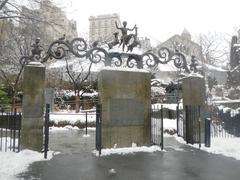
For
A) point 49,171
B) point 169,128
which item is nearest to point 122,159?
point 49,171

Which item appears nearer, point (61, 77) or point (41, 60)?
point (41, 60)

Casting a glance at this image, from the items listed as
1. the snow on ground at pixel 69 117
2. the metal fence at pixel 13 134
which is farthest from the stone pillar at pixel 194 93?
the snow on ground at pixel 69 117

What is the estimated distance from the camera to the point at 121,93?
1242cm

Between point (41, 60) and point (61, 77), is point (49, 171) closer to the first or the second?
point (41, 60)

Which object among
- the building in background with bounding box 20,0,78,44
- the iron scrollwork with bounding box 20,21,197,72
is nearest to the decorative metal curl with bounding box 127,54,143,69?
the iron scrollwork with bounding box 20,21,197,72

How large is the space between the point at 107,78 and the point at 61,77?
26.9 meters

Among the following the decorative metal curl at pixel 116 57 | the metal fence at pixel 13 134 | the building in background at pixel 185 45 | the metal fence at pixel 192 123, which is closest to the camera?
the metal fence at pixel 13 134

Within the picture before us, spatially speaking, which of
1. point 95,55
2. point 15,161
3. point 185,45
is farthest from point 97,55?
point 185,45

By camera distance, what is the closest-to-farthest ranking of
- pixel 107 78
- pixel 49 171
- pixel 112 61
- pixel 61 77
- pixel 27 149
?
pixel 49 171, pixel 27 149, pixel 107 78, pixel 112 61, pixel 61 77

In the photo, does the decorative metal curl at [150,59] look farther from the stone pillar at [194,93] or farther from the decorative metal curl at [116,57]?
the stone pillar at [194,93]

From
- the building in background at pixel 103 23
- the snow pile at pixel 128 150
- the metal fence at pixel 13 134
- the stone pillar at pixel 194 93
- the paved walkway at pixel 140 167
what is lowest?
the paved walkway at pixel 140 167

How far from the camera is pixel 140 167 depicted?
9.11m

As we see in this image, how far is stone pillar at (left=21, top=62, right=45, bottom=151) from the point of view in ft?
36.9

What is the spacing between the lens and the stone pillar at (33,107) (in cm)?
1124
